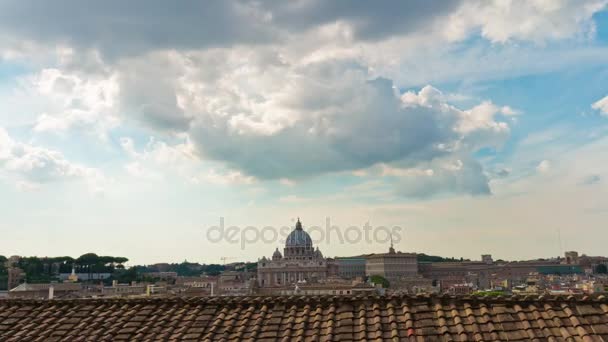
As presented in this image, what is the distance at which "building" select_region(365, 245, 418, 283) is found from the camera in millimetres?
158125

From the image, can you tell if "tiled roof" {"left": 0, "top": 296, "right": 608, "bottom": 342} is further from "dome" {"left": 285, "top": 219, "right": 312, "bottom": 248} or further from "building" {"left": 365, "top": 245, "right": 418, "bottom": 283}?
"building" {"left": 365, "top": 245, "right": 418, "bottom": 283}

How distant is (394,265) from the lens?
159 metres

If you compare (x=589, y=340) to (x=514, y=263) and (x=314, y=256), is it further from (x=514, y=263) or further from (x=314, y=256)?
(x=514, y=263)

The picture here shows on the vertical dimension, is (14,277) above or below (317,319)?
above

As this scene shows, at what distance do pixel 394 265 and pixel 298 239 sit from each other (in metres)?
24.6

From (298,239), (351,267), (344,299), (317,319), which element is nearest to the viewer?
(317,319)

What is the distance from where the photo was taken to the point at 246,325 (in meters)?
6.50

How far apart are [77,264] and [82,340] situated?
134 meters

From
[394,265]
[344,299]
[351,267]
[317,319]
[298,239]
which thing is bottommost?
[317,319]

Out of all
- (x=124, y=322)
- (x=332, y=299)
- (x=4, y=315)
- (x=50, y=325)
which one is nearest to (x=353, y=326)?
(x=332, y=299)

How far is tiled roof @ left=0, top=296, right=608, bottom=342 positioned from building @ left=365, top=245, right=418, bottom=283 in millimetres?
151957

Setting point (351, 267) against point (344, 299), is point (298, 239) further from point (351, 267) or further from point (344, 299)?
point (344, 299)

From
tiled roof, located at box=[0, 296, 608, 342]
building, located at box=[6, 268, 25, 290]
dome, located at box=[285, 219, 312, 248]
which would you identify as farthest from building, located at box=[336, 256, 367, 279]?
tiled roof, located at box=[0, 296, 608, 342]

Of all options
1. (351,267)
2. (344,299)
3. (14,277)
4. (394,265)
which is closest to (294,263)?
(394,265)
